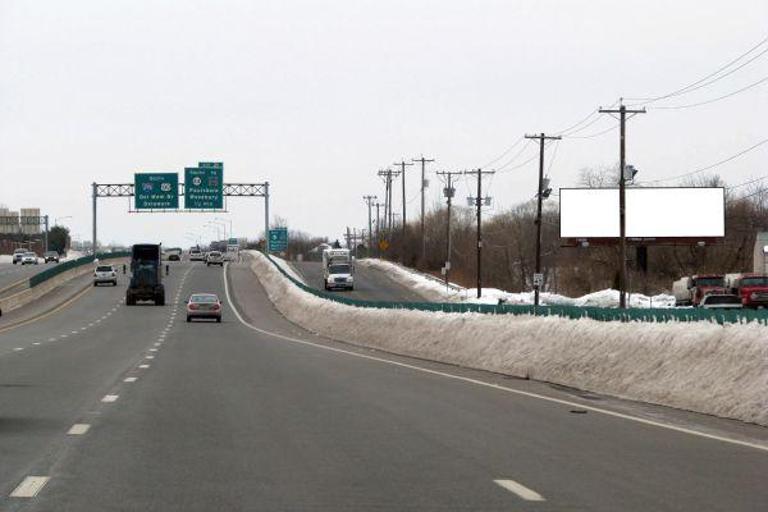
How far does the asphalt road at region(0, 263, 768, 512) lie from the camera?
30.1ft

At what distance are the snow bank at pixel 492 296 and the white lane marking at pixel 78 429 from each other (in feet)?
123

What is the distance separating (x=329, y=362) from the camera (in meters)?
28.2

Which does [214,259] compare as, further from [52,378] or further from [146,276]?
[52,378]

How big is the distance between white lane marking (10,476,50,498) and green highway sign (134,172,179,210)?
84735 mm

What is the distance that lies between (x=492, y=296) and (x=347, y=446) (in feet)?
245

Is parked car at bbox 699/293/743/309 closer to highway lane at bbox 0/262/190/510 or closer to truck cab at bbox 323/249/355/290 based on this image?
highway lane at bbox 0/262/190/510

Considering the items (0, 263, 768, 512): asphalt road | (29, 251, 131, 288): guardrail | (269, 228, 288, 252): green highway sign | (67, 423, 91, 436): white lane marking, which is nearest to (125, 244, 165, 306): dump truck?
(29, 251, 131, 288): guardrail

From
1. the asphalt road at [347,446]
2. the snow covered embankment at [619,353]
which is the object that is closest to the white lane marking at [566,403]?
the asphalt road at [347,446]

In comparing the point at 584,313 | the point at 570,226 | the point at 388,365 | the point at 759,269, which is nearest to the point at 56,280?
the point at 570,226

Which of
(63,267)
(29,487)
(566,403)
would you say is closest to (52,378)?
(566,403)

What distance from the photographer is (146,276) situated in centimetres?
7569

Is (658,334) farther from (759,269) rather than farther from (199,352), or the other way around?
(759,269)

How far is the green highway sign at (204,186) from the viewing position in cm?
9294

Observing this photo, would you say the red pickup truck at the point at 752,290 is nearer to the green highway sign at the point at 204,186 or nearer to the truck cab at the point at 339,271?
the truck cab at the point at 339,271
